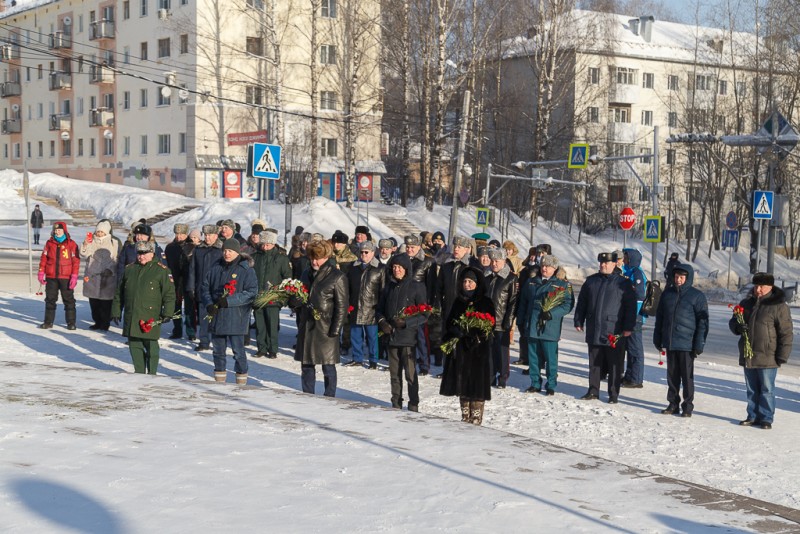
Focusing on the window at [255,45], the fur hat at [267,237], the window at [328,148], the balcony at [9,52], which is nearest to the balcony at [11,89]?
the balcony at [9,52]

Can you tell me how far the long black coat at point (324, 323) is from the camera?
1087cm

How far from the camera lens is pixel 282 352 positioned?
1520cm

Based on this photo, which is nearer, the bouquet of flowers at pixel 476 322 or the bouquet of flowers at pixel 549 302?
the bouquet of flowers at pixel 476 322

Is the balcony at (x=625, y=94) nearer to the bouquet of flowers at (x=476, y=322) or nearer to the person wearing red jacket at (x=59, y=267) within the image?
the person wearing red jacket at (x=59, y=267)

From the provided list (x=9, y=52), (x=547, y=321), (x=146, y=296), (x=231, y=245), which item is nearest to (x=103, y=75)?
(x=9, y=52)

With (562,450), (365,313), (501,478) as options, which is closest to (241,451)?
(501,478)

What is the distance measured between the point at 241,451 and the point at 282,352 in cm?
752

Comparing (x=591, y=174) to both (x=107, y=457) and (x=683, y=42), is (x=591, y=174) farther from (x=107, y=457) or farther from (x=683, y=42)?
(x=107, y=457)

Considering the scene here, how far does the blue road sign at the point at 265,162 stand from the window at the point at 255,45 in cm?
3923

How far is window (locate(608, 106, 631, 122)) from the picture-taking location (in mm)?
72688

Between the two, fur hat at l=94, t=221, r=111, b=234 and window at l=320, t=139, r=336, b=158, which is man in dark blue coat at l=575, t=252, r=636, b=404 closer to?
fur hat at l=94, t=221, r=111, b=234

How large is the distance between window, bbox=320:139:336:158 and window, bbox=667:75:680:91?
21808 mm

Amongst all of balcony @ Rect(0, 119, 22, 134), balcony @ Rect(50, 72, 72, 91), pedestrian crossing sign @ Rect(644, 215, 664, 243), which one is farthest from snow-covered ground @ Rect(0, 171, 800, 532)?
balcony @ Rect(0, 119, 22, 134)

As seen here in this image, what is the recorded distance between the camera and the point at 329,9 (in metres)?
58.0
